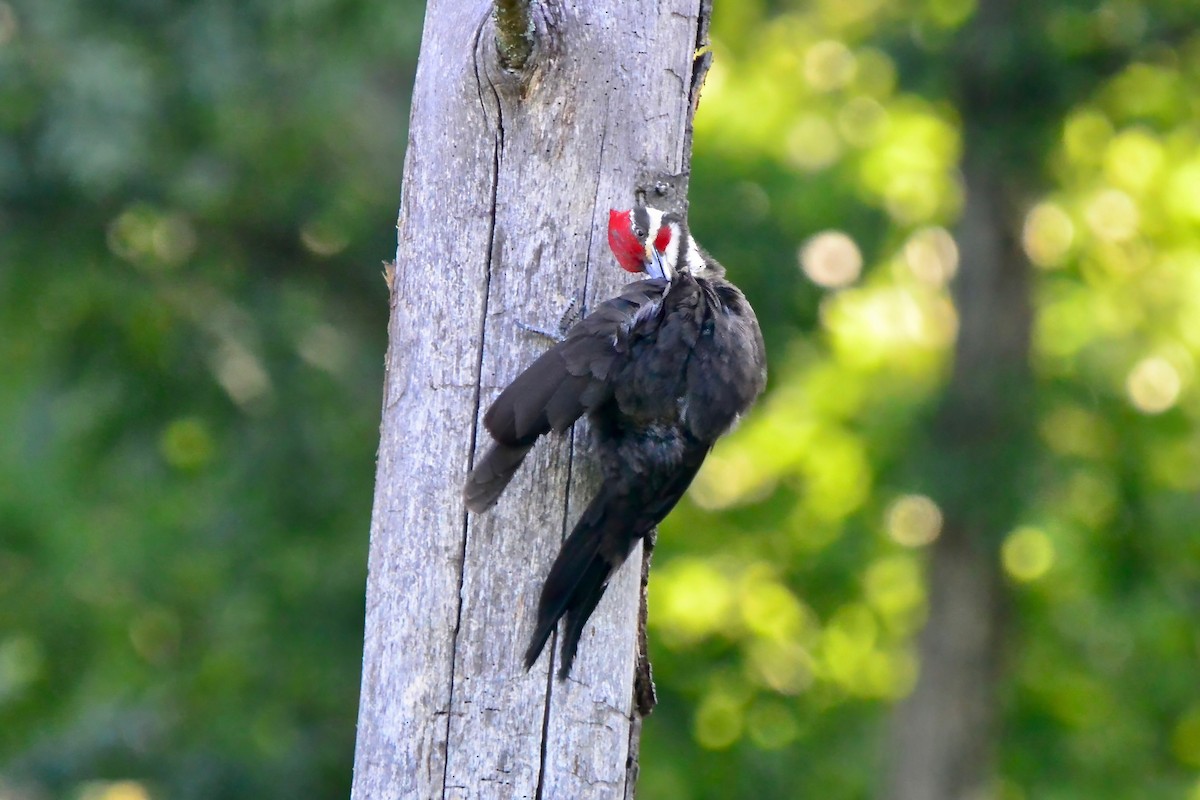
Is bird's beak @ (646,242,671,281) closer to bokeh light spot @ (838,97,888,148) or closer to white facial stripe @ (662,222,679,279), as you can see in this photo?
white facial stripe @ (662,222,679,279)

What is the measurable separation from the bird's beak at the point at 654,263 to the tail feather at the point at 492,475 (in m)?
0.61

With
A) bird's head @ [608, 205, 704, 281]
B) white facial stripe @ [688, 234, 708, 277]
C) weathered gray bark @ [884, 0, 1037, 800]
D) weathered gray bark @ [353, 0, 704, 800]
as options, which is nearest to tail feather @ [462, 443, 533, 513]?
weathered gray bark @ [353, 0, 704, 800]

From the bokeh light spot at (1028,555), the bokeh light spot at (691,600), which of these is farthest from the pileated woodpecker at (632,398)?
the bokeh light spot at (691,600)

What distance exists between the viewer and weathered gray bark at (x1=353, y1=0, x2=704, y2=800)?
9.76 ft

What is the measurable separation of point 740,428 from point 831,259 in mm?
1853

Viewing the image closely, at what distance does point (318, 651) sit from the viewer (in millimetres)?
9477

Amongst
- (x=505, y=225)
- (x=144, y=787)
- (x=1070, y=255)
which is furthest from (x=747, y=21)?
(x=505, y=225)

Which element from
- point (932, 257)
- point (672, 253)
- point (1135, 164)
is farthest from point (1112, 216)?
point (672, 253)

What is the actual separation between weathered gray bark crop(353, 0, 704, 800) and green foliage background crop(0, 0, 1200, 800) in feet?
14.3

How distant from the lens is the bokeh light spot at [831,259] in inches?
352

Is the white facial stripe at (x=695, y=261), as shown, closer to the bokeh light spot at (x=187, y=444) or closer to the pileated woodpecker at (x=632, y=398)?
the pileated woodpecker at (x=632, y=398)

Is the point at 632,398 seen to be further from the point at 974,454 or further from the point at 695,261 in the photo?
the point at 974,454

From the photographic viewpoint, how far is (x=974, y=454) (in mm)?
9039

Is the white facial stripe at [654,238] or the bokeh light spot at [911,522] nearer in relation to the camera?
the white facial stripe at [654,238]
